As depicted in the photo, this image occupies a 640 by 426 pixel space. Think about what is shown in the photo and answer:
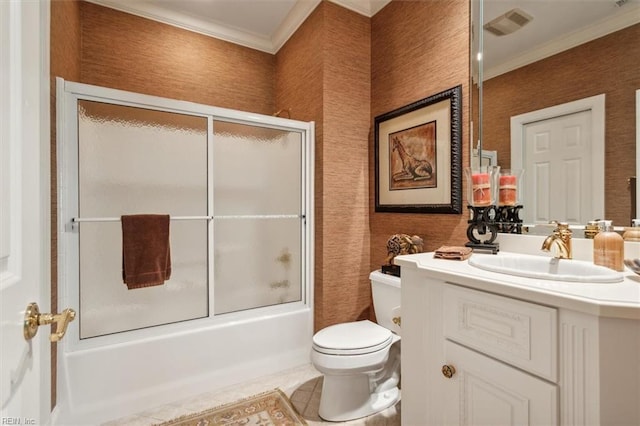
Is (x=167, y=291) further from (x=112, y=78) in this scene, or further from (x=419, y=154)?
(x=419, y=154)

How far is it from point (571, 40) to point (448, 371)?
138 cm

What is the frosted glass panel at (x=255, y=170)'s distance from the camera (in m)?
1.96

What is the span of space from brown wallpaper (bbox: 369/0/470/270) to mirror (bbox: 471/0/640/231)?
0.11m

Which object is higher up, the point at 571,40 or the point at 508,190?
the point at 571,40

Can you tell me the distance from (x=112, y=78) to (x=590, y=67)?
2807mm

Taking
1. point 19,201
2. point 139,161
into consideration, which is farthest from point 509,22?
point 139,161

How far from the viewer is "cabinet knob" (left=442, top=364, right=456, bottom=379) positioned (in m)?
1.03

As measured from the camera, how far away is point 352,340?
153 centimetres

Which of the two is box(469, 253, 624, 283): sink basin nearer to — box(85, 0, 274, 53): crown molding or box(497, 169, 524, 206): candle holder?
box(497, 169, 524, 206): candle holder

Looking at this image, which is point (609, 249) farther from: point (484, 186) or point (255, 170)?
point (255, 170)

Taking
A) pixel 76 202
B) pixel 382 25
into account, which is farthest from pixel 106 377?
pixel 382 25

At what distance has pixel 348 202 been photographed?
2.18 metres

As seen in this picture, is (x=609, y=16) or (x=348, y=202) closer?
(x=609, y=16)

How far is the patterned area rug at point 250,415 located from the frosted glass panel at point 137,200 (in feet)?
1.76
